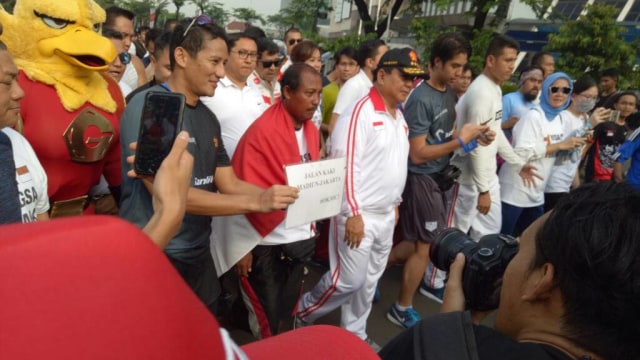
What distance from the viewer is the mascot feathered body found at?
2205mm

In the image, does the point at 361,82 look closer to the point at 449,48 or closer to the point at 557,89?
the point at 449,48

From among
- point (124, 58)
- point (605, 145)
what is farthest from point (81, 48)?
point (605, 145)

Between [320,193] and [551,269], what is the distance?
1546mm

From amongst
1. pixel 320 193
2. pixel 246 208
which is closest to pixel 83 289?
pixel 246 208

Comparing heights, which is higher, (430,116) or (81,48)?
(81,48)

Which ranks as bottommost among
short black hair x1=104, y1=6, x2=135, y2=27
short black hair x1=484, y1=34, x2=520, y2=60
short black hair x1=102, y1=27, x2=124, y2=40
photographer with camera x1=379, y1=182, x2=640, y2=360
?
photographer with camera x1=379, y1=182, x2=640, y2=360

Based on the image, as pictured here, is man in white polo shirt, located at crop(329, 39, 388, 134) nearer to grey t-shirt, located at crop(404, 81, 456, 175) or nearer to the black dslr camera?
grey t-shirt, located at crop(404, 81, 456, 175)

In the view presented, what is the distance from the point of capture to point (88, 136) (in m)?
2.31

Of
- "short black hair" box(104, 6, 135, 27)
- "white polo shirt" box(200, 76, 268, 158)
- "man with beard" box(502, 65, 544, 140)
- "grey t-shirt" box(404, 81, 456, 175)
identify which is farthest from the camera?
"man with beard" box(502, 65, 544, 140)

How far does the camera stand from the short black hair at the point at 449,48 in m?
3.41

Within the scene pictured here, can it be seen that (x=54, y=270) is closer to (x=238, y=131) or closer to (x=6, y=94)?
(x=6, y=94)

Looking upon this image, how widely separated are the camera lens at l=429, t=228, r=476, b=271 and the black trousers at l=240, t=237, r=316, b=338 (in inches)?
49.6

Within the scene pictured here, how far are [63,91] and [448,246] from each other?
1.88 meters

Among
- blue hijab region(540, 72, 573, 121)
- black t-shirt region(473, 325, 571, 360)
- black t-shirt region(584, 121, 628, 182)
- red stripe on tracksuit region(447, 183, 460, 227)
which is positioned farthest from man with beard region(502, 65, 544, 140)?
black t-shirt region(473, 325, 571, 360)
